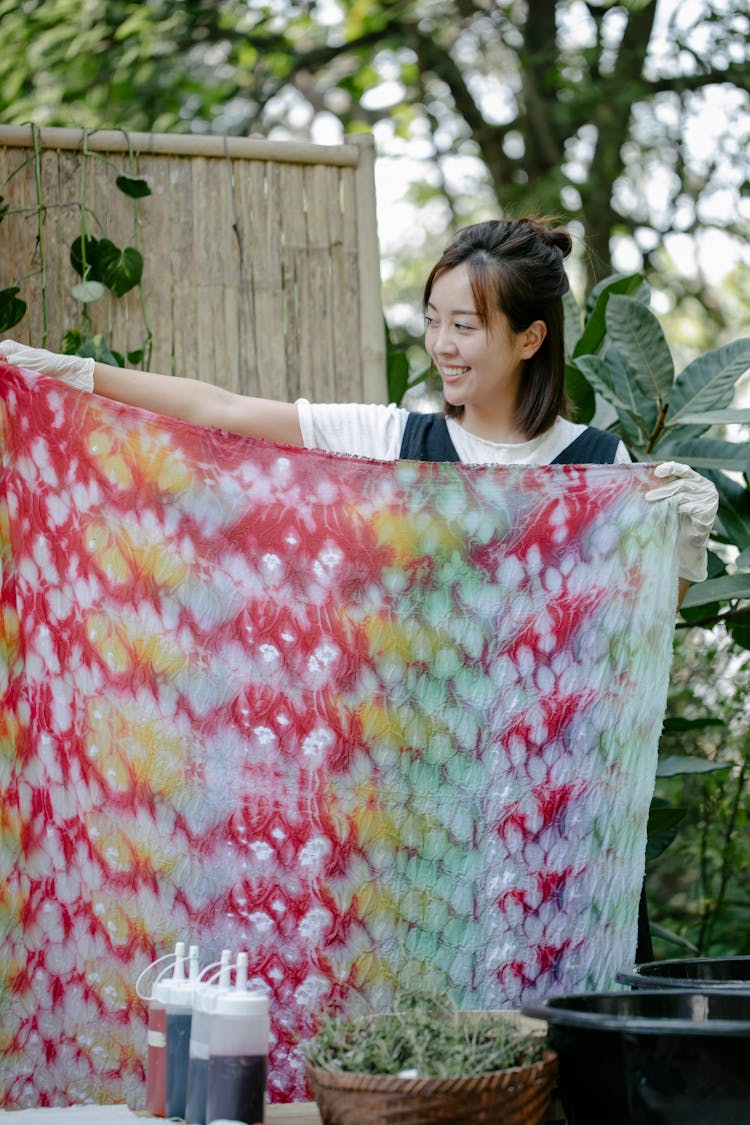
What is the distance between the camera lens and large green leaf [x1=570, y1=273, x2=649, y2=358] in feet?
11.6

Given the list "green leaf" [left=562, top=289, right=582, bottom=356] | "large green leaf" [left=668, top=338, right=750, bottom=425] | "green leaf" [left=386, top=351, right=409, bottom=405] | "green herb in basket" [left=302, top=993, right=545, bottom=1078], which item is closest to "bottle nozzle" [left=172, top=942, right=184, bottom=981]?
"green herb in basket" [left=302, top=993, right=545, bottom=1078]

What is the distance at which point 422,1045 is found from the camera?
5.46ft

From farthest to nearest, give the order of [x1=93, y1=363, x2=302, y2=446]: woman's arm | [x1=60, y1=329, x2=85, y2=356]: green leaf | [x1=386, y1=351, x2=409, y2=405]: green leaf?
[x1=386, y1=351, x2=409, y2=405]: green leaf, [x1=60, y1=329, x2=85, y2=356]: green leaf, [x1=93, y1=363, x2=302, y2=446]: woman's arm

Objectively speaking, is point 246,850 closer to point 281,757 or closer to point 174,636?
point 281,757

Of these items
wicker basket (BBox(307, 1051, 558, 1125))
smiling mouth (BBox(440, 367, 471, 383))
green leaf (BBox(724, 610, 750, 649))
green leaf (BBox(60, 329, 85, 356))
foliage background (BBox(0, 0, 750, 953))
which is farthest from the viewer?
foliage background (BBox(0, 0, 750, 953))

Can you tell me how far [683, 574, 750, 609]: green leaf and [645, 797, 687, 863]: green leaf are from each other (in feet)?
1.83

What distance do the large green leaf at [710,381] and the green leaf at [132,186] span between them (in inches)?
52.2

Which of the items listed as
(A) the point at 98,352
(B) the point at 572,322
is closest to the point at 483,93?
(B) the point at 572,322

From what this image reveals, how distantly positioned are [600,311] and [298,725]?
1.80 meters

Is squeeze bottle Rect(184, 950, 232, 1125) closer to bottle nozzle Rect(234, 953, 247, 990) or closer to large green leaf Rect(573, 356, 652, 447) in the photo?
bottle nozzle Rect(234, 953, 247, 990)

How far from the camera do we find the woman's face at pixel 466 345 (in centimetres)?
248

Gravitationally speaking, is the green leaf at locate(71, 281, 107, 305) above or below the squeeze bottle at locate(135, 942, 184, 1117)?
above

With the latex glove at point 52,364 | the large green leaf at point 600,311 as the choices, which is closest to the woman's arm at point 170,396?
the latex glove at point 52,364

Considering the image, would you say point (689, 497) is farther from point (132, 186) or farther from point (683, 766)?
point (132, 186)
